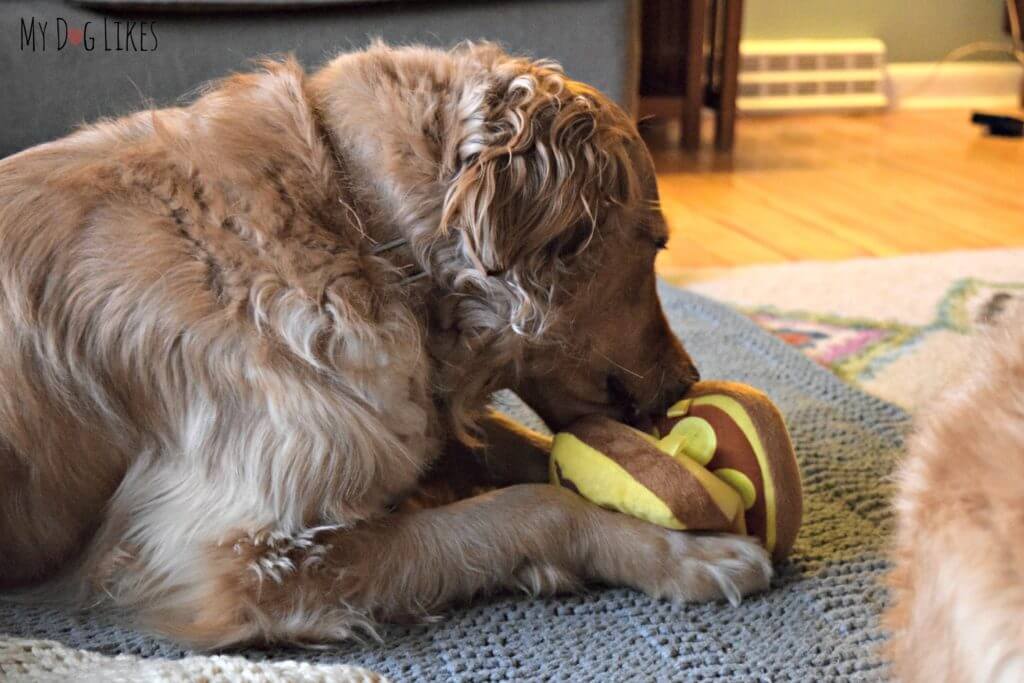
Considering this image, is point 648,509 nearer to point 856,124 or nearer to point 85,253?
point 85,253

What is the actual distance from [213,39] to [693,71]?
2.67 meters

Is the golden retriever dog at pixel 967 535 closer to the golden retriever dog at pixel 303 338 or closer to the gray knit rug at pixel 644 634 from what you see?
the gray knit rug at pixel 644 634

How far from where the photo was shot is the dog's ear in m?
1.49

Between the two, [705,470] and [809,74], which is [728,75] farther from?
[705,470]

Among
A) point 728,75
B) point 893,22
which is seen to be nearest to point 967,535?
point 728,75

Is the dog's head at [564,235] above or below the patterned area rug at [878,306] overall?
above

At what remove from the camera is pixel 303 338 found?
4.73ft

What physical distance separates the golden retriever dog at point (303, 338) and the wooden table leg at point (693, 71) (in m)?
3.37

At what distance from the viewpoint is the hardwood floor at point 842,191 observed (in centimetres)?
362

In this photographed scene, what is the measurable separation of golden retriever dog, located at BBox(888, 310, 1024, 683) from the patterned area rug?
1.30 metres

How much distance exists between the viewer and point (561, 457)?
1683 millimetres

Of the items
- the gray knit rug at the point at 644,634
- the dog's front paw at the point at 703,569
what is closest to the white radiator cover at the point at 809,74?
the gray knit rug at the point at 644,634

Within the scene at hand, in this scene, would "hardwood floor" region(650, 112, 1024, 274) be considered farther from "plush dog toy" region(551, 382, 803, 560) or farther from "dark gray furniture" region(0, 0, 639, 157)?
"plush dog toy" region(551, 382, 803, 560)

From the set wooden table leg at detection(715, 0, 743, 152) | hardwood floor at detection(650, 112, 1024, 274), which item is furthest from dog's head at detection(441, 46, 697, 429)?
wooden table leg at detection(715, 0, 743, 152)
